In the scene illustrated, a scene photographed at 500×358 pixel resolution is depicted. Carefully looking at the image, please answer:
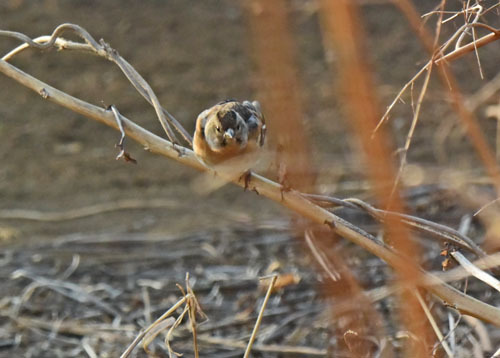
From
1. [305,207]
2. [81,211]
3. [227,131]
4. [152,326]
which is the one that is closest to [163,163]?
[81,211]

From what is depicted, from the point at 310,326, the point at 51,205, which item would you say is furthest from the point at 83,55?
the point at 310,326

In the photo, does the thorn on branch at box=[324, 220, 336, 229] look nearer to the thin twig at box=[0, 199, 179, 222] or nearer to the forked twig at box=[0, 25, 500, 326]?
the forked twig at box=[0, 25, 500, 326]

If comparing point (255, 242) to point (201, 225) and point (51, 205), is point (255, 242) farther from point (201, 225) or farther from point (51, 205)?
point (51, 205)

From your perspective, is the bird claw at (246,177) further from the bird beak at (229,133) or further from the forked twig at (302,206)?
the bird beak at (229,133)

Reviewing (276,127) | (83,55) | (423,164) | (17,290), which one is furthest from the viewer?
(83,55)

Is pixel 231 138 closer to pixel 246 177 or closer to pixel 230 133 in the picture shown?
pixel 230 133

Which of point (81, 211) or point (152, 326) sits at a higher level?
point (152, 326)

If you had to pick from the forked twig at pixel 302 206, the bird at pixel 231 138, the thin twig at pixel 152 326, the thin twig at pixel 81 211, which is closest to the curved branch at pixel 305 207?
the forked twig at pixel 302 206
